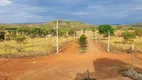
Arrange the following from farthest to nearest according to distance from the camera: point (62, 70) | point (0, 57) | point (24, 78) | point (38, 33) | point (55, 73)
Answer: point (38, 33) → point (0, 57) → point (62, 70) → point (55, 73) → point (24, 78)

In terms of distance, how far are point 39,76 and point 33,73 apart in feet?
4.23

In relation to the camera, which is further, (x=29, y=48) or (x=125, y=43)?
(x=125, y=43)

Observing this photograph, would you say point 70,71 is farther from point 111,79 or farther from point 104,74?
point 111,79

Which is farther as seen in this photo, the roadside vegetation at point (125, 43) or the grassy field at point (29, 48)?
the roadside vegetation at point (125, 43)

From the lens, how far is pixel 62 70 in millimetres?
19078

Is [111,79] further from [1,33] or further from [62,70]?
[1,33]

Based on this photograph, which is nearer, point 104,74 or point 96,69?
point 104,74

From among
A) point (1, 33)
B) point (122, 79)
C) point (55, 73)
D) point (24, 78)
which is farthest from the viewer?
point (1, 33)

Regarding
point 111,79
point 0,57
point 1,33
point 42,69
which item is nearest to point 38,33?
point 1,33

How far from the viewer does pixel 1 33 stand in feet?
181

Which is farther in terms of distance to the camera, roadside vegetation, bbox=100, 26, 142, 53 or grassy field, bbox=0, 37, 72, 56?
roadside vegetation, bbox=100, 26, 142, 53

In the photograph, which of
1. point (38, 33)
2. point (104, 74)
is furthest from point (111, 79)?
point (38, 33)

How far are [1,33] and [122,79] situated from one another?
44.9 m

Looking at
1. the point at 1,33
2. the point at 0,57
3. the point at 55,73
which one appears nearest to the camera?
the point at 55,73
